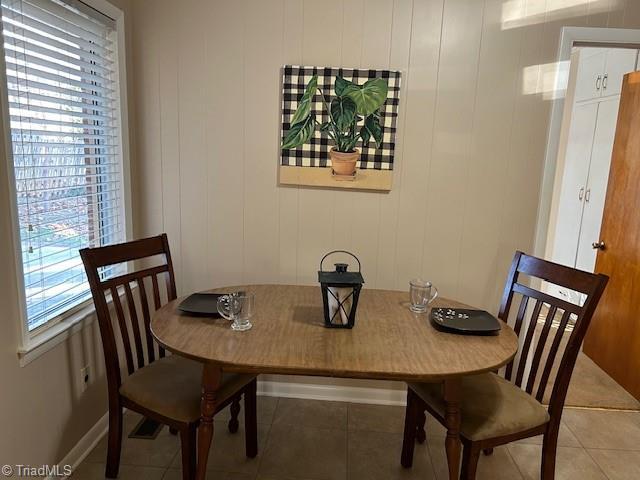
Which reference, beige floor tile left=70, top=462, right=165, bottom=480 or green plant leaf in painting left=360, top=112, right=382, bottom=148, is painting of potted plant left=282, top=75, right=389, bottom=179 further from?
beige floor tile left=70, top=462, right=165, bottom=480

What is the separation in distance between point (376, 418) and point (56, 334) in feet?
5.39

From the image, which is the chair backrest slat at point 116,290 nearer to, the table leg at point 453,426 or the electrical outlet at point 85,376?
the electrical outlet at point 85,376

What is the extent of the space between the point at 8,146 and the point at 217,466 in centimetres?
157

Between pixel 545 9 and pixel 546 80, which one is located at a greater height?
pixel 545 9

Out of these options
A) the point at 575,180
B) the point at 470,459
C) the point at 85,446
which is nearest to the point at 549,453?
the point at 470,459

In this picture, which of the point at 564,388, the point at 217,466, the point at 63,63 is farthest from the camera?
the point at 217,466

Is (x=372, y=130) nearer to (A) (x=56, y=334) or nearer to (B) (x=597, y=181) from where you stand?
(A) (x=56, y=334)

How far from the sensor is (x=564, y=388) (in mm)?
1726

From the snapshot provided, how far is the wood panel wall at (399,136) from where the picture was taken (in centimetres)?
233

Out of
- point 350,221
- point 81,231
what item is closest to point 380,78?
point 350,221

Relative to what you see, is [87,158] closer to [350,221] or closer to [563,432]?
[350,221]

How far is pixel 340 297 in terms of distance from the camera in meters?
1.75

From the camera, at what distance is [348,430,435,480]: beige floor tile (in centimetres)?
207

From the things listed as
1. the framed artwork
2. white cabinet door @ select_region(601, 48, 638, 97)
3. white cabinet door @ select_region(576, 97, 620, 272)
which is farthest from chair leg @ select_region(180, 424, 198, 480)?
white cabinet door @ select_region(601, 48, 638, 97)
